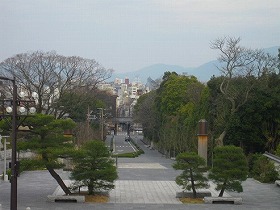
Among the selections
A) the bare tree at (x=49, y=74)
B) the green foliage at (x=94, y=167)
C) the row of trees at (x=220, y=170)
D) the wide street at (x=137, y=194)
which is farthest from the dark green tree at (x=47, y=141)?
the bare tree at (x=49, y=74)

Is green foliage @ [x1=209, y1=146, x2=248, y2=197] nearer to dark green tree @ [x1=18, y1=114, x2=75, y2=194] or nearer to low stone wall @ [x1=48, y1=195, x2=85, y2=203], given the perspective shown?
low stone wall @ [x1=48, y1=195, x2=85, y2=203]

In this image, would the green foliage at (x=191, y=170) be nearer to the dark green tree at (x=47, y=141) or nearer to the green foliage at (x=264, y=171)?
the dark green tree at (x=47, y=141)

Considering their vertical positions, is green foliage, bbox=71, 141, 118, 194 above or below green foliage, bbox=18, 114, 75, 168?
below

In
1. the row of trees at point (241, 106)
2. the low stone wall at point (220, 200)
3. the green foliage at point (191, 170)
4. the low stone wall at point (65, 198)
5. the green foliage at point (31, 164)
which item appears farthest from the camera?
the row of trees at point (241, 106)

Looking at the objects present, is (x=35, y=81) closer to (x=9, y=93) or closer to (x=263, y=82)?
(x=9, y=93)

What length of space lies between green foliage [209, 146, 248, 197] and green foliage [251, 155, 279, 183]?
353 inches

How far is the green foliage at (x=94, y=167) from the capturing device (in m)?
22.4

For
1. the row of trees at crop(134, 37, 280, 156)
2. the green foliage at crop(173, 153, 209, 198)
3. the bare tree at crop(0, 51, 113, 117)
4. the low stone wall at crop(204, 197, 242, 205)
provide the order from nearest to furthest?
the low stone wall at crop(204, 197, 242, 205)
the green foliage at crop(173, 153, 209, 198)
the row of trees at crop(134, 37, 280, 156)
the bare tree at crop(0, 51, 113, 117)

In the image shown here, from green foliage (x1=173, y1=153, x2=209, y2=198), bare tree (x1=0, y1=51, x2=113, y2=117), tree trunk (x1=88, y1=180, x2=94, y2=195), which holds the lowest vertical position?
tree trunk (x1=88, y1=180, x2=94, y2=195)

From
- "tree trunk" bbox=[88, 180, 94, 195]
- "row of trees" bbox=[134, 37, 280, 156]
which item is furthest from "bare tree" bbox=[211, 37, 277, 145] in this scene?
"tree trunk" bbox=[88, 180, 94, 195]

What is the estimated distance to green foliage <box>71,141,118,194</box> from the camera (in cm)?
2238

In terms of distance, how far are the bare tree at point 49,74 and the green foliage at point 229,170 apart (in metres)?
29.0

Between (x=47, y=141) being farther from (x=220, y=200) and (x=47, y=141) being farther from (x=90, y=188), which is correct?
(x=220, y=200)

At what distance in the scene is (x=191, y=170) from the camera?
75.1 feet
